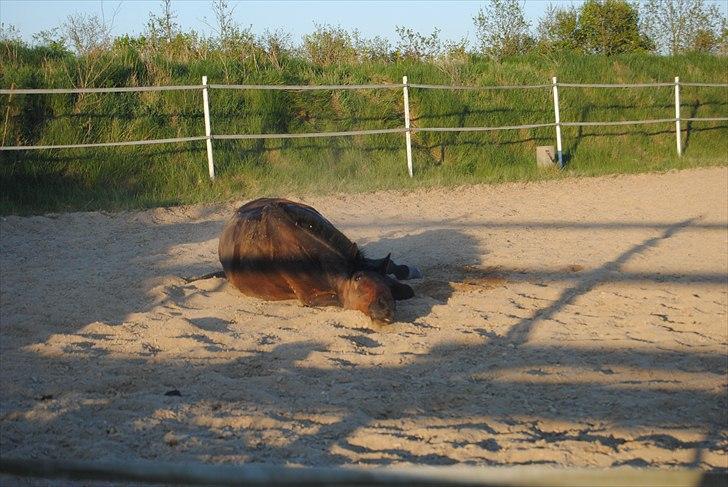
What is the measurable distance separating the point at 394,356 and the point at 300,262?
1314 millimetres

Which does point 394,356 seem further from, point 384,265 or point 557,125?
point 557,125

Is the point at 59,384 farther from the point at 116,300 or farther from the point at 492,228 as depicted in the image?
the point at 492,228

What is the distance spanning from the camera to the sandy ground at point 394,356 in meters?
3.68

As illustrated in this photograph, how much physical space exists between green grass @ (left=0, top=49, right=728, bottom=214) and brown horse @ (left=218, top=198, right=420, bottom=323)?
195 inches

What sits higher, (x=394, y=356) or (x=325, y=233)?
(x=325, y=233)

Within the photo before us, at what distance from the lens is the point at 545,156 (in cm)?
1518

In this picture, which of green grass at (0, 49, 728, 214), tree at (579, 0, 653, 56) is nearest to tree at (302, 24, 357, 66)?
green grass at (0, 49, 728, 214)

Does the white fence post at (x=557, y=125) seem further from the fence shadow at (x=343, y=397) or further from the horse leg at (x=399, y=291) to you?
the horse leg at (x=399, y=291)

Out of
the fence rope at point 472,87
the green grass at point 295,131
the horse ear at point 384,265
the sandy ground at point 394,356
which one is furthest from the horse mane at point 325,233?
the fence rope at point 472,87

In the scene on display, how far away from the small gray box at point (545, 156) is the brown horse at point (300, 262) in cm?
941

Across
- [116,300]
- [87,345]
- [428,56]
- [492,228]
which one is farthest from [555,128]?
[87,345]

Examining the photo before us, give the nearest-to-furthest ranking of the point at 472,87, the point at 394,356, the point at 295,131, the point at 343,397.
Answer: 1. the point at 343,397
2. the point at 394,356
3. the point at 295,131
4. the point at 472,87

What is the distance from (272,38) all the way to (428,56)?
11.8 ft

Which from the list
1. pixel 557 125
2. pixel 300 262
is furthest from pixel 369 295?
pixel 557 125
